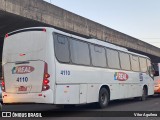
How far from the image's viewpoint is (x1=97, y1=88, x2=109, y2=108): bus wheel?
14.3 m

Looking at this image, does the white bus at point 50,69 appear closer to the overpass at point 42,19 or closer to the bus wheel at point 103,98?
the bus wheel at point 103,98

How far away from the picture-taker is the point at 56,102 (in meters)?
11.2

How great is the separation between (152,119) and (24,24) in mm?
14074

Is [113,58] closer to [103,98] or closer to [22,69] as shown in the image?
[103,98]

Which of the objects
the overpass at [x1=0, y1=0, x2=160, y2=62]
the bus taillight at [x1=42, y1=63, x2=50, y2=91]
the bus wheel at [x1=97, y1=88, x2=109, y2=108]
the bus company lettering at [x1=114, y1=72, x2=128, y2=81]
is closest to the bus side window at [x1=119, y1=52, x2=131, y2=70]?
the bus company lettering at [x1=114, y1=72, x2=128, y2=81]

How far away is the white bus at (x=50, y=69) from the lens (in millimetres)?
11219

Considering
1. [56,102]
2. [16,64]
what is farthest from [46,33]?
[56,102]

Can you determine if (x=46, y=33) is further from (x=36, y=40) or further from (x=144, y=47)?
(x=144, y=47)

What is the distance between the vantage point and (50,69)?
1118cm

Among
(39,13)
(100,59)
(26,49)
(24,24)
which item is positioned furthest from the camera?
(24,24)

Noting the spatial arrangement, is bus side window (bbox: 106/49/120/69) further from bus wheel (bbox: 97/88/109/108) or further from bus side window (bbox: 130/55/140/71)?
bus side window (bbox: 130/55/140/71)

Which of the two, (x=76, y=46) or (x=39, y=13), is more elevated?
(x=39, y=13)

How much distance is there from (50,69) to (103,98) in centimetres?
428

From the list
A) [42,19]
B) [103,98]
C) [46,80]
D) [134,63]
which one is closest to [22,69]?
[46,80]
